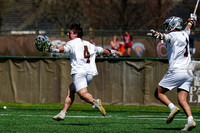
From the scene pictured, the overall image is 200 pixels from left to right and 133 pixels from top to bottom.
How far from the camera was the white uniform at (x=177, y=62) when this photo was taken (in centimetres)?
940

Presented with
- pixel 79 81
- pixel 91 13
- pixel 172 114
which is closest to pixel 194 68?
pixel 172 114

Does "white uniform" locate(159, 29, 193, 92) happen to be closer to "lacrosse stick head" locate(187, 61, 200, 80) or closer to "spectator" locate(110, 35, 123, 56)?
"lacrosse stick head" locate(187, 61, 200, 80)

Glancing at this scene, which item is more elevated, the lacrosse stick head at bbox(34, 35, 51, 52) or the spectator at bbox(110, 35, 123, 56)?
the lacrosse stick head at bbox(34, 35, 51, 52)

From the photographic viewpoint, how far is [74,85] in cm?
1003

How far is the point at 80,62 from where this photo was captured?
9.98m

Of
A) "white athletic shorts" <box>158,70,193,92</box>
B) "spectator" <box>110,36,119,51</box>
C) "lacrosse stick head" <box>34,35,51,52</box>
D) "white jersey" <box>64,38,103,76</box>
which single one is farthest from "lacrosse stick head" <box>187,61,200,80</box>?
"spectator" <box>110,36,119,51</box>

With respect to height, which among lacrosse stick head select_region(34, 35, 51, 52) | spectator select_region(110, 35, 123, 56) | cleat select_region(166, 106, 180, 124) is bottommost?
cleat select_region(166, 106, 180, 124)

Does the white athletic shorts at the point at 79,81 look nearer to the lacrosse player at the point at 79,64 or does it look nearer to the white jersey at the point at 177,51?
the lacrosse player at the point at 79,64

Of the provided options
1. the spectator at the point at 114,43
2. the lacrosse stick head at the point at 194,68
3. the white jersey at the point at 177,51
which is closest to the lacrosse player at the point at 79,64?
the white jersey at the point at 177,51

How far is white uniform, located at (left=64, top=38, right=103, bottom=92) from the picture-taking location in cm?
992

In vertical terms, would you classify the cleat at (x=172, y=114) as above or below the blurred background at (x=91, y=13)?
below

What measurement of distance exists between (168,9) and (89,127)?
1374 inches

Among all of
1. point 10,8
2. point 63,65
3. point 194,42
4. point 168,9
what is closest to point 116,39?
point 194,42

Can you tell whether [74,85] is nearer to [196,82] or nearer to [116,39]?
[196,82]
